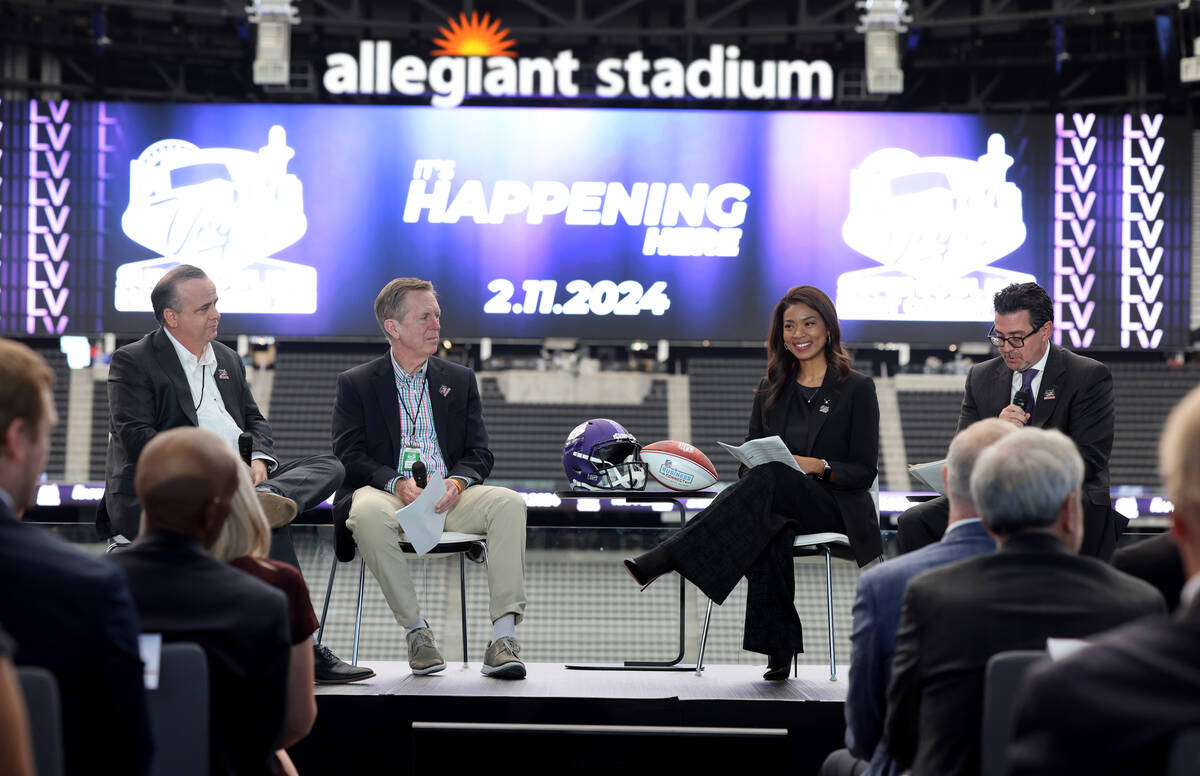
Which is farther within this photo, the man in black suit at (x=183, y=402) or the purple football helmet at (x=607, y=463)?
the purple football helmet at (x=607, y=463)

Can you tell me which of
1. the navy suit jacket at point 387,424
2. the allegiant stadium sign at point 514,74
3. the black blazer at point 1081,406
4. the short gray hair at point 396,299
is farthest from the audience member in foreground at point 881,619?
the allegiant stadium sign at point 514,74

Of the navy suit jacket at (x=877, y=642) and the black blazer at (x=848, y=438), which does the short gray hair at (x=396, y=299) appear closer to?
the black blazer at (x=848, y=438)

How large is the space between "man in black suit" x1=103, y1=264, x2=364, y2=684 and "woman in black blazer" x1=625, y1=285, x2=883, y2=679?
1.28 metres

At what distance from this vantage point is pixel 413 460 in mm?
4188

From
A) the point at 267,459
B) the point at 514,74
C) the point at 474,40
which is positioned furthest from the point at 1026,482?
the point at 474,40

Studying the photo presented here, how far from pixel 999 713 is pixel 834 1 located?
12677mm

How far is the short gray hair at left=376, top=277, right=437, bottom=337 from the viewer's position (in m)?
4.18

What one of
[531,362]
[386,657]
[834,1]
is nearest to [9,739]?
[386,657]

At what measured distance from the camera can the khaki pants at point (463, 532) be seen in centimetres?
377

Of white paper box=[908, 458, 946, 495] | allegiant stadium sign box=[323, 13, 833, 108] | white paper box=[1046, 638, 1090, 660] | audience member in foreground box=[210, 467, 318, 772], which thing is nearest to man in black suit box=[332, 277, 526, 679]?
white paper box=[908, 458, 946, 495]

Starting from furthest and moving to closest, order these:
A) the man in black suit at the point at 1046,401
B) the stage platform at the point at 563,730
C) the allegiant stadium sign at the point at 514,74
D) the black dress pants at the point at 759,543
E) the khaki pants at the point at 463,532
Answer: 1. the allegiant stadium sign at the point at 514,74
2. the man in black suit at the point at 1046,401
3. the khaki pants at the point at 463,532
4. the black dress pants at the point at 759,543
5. the stage platform at the point at 563,730

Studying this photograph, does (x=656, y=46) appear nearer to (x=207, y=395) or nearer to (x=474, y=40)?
(x=474, y=40)

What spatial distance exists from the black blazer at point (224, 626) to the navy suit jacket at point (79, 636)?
1.02 ft

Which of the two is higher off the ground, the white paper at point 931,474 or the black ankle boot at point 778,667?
the white paper at point 931,474
